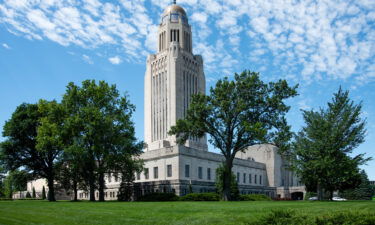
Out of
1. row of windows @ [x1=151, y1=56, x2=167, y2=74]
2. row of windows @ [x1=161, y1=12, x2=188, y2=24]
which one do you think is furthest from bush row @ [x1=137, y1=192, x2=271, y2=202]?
row of windows @ [x1=161, y1=12, x2=188, y2=24]

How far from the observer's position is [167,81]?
88.7 metres

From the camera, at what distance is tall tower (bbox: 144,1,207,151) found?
285 feet

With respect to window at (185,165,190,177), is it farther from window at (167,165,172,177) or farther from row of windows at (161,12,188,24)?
row of windows at (161,12,188,24)

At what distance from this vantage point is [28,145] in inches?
1946

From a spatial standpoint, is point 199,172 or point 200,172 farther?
point 200,172

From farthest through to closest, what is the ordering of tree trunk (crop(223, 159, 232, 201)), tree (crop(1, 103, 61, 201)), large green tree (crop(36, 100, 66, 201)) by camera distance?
tree (crop(1, 103, 61, 201)) → large green tree (crop(36, 100, 66, 201)) → tree trunk (crop(223, 159, 232, 201))

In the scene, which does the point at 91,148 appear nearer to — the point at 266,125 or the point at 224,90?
the point at 224,90

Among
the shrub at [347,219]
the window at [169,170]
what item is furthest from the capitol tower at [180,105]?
the shrub at [347,219]

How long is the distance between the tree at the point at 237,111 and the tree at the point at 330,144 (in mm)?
3504

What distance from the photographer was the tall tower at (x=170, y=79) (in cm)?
8681

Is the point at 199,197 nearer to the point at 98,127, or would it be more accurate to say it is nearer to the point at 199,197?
the point at 199,197

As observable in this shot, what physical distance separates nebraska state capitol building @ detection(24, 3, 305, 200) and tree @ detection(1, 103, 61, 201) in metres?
15.3

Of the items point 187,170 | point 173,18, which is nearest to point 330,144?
point 187,170

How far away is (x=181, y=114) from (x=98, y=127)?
1763 inches
